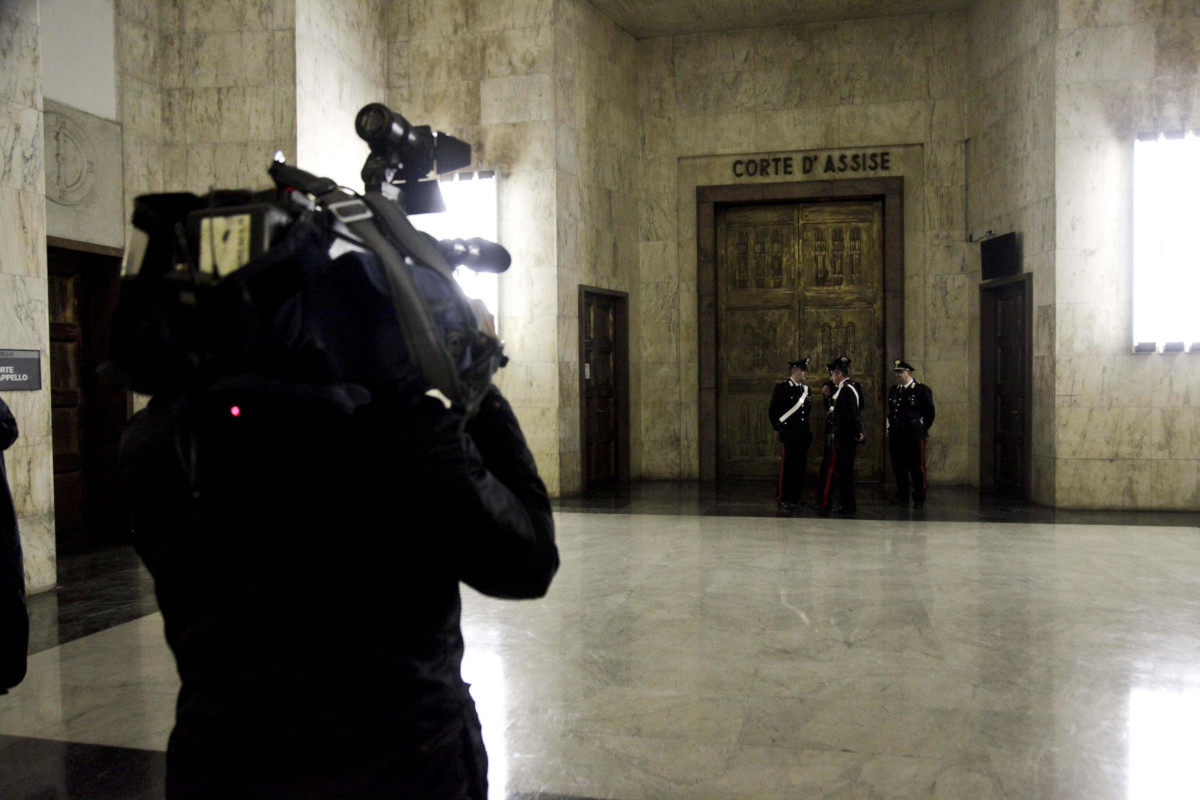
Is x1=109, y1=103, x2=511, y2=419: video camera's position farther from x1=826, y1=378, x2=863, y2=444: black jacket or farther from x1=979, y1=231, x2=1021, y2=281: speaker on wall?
x1=979, y1=231, x2=1021, y2=281: speaker on wall

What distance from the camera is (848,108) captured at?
1329cm

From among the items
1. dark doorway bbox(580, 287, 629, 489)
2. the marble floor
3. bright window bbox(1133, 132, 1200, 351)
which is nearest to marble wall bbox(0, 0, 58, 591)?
the marble floor

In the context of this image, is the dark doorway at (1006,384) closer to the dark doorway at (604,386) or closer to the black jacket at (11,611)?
the dark doorway at (604,386)

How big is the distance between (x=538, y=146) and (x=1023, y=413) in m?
6.48

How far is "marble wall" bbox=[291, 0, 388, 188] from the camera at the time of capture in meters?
9.98

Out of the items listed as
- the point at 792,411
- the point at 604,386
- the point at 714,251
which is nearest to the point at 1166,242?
the point at 792,411

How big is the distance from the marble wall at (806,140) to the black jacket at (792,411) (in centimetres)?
307

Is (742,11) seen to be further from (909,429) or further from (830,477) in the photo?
(830,477)

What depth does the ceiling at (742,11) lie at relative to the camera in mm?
12609

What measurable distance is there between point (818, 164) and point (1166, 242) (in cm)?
467

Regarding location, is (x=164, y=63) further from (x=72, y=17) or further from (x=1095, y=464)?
(x=1095, y=464)

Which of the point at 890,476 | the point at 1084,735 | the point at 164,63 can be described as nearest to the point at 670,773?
the point at 1084,735

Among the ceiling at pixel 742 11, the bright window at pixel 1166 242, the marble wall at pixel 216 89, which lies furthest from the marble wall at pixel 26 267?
the bright window at pixel 1166 242

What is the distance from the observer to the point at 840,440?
10359 millimetres
